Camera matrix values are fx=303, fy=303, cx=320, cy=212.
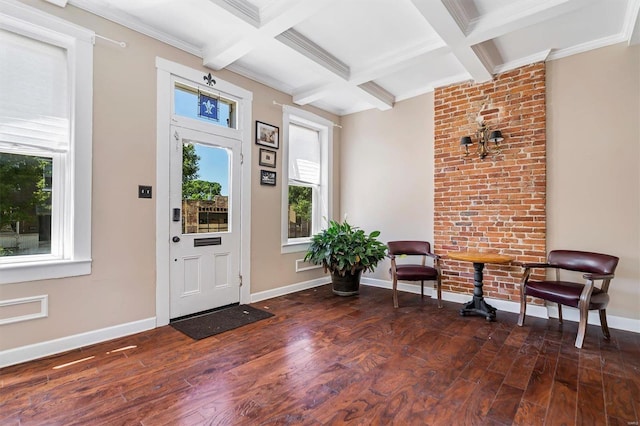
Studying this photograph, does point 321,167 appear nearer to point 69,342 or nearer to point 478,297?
point 478,297

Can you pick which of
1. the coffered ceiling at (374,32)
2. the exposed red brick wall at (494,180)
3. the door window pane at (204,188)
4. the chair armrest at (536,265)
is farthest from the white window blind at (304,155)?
the chair armrest at (536,265)

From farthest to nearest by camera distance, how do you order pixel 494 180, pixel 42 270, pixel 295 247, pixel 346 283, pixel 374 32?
pixel 295 247 → pixel 346 283 → pixel 494 180 → pixel 374 32 → pixel 42 270

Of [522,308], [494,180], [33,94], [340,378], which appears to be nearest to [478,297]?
[522,308]

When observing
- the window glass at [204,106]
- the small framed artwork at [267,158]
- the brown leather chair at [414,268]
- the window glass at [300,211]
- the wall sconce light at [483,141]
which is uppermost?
the window glass at [204,106]

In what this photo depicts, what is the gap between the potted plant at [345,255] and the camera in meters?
4.27

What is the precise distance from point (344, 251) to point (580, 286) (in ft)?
8.46

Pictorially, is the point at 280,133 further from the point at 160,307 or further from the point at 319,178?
the point at 160,307

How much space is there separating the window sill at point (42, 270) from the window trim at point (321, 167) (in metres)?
2.39

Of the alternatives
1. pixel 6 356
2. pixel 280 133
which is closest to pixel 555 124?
pixel 280 133

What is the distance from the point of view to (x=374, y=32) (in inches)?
123

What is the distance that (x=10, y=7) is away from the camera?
2.35 metres

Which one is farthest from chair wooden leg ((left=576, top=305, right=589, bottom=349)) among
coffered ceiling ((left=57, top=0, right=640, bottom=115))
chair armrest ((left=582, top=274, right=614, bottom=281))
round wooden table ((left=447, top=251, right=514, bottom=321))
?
coffered ceiling ((left=57, top=0, right=640, bottom=115))

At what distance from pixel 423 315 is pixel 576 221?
6.55 ft

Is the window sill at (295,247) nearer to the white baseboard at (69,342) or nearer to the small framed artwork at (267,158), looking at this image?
the small framed artwork at (267,158)
